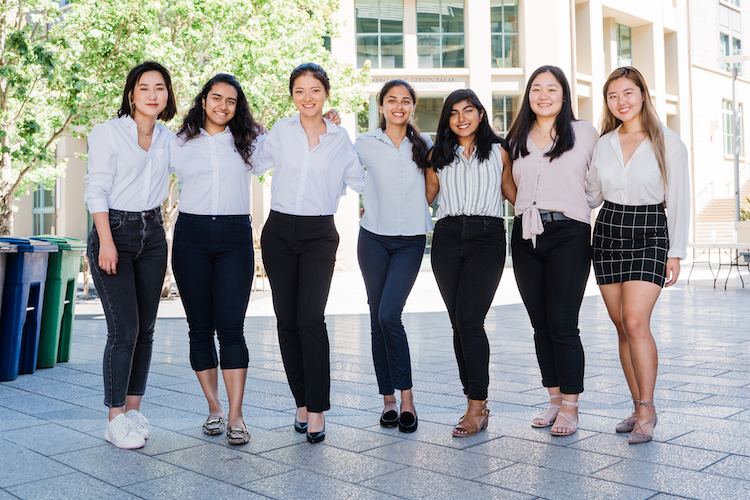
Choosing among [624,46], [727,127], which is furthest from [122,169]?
[727,127]

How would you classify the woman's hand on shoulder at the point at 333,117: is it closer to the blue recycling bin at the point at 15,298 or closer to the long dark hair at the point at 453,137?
the long dark hair at the point at 453,137

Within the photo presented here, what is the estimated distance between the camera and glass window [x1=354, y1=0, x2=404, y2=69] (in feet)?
85.6

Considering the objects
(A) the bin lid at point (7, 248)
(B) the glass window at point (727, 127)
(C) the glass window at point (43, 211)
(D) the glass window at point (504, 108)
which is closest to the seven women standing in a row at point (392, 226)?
(A) the bin lid at point (7, 248)

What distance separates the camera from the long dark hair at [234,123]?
13.7ft

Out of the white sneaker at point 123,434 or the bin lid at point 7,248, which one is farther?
the bin lid at point 7,248

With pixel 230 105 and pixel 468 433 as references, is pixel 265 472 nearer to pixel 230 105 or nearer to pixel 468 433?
pixel 468 433

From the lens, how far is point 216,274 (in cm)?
413

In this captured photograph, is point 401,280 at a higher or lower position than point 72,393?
higher

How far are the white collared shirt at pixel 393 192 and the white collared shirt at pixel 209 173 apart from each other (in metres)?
0.73

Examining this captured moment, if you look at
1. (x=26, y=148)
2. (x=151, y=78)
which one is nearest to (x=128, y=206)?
(x=151, y=78)

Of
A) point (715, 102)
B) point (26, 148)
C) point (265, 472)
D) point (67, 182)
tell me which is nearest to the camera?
point (265, 472)

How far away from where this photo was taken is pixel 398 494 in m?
3.23

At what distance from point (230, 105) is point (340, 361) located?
139 inches

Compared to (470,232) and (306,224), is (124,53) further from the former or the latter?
(470,232)
